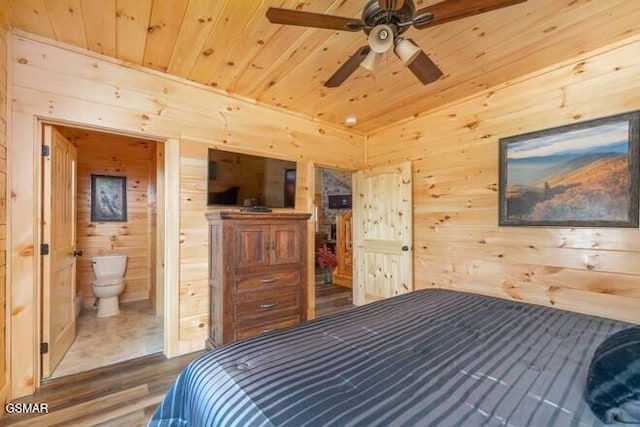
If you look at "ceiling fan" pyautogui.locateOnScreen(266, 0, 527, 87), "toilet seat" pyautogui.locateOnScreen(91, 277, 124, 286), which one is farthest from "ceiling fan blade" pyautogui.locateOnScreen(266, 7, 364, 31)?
"toilet seat" pyautogui.locateOnScreen(91, 277, 124, 286)

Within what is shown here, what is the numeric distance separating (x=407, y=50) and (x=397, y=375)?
1587mm

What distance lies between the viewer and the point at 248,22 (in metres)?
1.87

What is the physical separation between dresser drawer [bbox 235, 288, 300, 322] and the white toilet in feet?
7.17

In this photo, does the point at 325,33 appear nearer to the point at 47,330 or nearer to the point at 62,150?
the point at 62,150

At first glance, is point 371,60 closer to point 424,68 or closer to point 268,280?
point 424,68

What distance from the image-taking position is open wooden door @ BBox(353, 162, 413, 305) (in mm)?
3389

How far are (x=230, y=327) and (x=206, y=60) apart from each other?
7.24ft

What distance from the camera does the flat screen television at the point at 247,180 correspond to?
9.00 feet

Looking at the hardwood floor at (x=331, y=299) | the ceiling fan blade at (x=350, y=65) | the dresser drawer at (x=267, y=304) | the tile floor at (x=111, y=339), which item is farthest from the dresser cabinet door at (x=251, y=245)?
the hardwood floor at (x=331, y=299)

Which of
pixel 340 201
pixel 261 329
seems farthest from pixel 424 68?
pixel 340 201

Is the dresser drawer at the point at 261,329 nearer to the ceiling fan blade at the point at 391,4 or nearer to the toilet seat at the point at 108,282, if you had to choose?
the toilet seat at the point at 108,282

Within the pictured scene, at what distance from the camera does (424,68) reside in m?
1.82

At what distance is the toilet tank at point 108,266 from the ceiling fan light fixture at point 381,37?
13.0 feet

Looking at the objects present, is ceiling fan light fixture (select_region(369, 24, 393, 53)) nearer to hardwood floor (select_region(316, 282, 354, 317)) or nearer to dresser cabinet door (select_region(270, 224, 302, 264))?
dresser cabinet door (select_region(270, 224, 302, 264))
